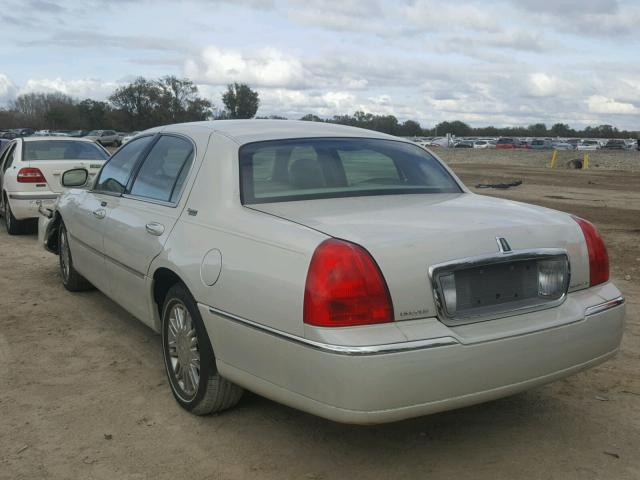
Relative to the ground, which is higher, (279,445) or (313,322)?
(313,322)

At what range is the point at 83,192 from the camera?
559 cm

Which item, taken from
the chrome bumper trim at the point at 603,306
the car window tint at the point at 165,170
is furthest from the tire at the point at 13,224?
the chrome bumper trim at the point at 603,306

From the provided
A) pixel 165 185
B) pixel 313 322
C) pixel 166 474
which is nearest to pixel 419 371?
pixel 313 322

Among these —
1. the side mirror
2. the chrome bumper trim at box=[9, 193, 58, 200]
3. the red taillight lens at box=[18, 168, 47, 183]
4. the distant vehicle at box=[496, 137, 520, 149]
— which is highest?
the side mirror

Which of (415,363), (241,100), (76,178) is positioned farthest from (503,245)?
(241,100)

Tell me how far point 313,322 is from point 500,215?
1.15m

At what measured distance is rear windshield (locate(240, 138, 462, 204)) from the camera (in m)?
3.65

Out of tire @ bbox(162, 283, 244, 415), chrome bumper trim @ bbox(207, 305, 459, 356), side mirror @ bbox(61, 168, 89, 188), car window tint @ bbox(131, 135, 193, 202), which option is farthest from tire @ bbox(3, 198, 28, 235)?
chrome bumper trim @ bbox(207, 305, 459, 356)

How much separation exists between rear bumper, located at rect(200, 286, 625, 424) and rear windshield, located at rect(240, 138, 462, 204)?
0.83 meters

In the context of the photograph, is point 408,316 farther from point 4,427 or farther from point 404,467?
point 4,427

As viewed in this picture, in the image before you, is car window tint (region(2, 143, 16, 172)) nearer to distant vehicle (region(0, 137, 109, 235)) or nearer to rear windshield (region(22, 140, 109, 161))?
distant vehicle (region(0, 137, 109, 235))

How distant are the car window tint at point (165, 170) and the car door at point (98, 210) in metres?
0.22

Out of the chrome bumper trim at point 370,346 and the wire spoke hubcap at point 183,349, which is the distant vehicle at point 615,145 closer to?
the wire spoke hubcap at point 183,349

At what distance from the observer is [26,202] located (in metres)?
9.76
